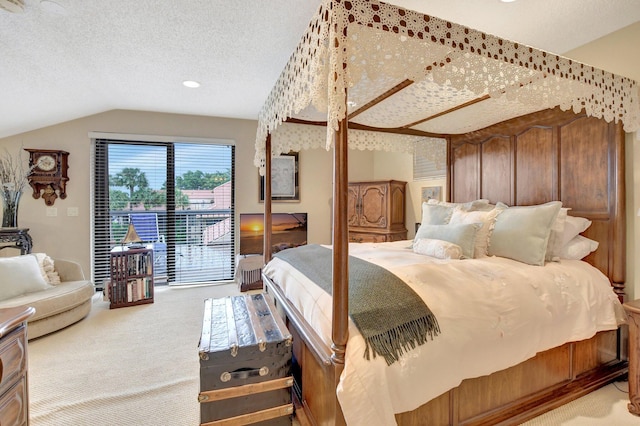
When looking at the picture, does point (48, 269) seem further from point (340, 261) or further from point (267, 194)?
point (340, 261)

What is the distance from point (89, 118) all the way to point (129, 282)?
227 centimetres

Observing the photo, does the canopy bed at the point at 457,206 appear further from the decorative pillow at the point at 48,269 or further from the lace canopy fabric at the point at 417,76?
the decorative pillow at the point at 48,269

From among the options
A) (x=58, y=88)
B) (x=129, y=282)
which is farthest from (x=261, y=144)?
(x=129, y=282)

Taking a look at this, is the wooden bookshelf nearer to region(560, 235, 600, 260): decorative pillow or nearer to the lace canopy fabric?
the lace canopy fabric

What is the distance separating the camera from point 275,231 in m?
4.55

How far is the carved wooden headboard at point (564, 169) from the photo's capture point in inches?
83.0

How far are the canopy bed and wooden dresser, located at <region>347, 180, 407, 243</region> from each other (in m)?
1.57

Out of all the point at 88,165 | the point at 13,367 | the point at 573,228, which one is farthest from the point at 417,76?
the point at 88,165

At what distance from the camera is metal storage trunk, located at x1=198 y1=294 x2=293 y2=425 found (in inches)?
59.1

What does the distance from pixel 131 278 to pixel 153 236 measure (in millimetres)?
814

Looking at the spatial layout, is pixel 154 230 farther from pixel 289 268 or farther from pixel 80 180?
pixel 289 268

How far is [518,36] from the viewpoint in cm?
223

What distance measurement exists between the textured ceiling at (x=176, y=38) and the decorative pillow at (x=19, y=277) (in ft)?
5.21

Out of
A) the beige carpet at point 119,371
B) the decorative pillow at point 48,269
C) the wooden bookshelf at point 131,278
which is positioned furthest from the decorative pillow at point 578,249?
the decorative pillow at point 48,269
